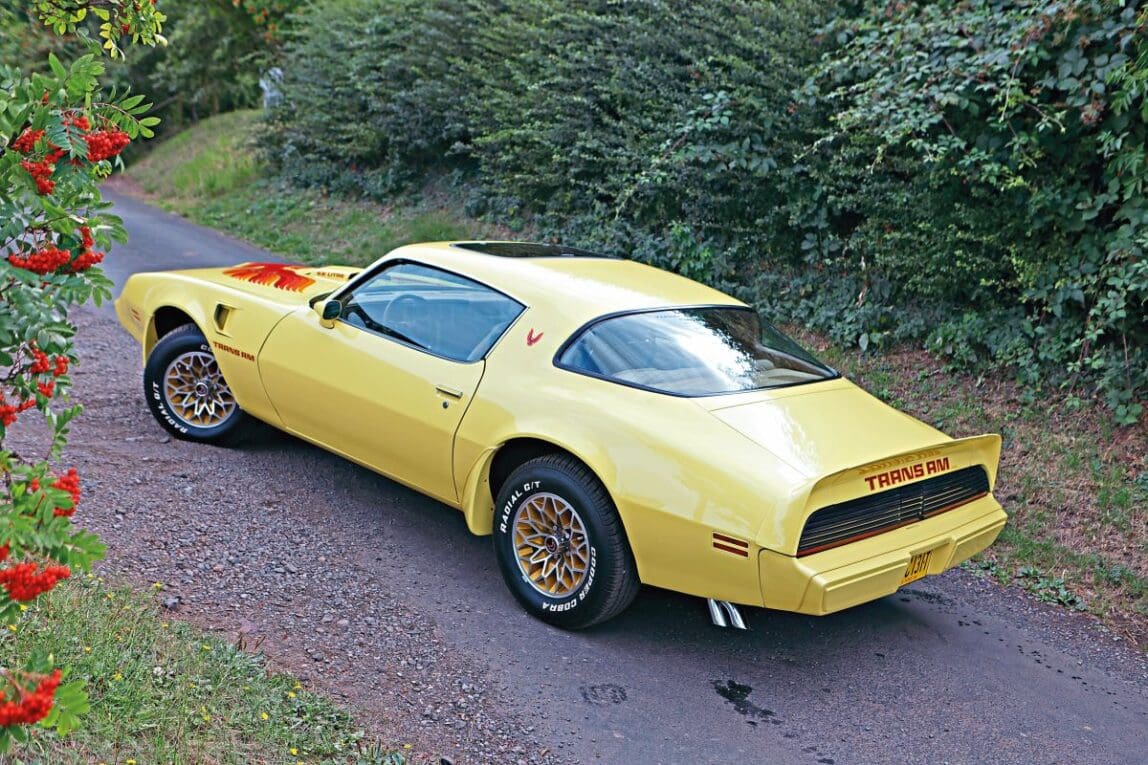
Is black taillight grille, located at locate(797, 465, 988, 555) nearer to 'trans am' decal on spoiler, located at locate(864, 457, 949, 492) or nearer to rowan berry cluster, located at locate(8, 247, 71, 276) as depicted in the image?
'trans am' decal on spoiler, located at locate(864, 457, 949, 492)

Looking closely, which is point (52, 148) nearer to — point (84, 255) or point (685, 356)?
point (84, 255)

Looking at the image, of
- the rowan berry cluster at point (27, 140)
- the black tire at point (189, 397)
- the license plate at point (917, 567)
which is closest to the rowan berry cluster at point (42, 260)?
the rowan berry cluster at point (27, 140)

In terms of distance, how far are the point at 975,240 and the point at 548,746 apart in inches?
203

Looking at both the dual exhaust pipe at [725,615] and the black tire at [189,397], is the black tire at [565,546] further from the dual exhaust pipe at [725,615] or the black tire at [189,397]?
the black tire at [189,397]

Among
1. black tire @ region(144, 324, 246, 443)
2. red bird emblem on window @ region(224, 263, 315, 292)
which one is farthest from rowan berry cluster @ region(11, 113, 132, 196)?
black tire @ region(144, 324, 246, 443)

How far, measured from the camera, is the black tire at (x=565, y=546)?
166 inches

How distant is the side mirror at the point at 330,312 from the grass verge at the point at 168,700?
1.83m

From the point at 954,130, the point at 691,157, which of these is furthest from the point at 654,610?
the point at 691,157

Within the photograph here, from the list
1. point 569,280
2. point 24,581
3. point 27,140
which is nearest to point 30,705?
point 24,581

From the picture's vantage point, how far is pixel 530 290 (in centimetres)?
496

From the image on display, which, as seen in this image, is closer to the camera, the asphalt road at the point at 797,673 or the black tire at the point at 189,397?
the asphalt road at the point at 797,673

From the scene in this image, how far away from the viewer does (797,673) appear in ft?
14.1

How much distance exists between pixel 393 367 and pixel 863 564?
7.84 feet

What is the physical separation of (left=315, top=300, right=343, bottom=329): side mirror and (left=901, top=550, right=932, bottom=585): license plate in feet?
9.94
